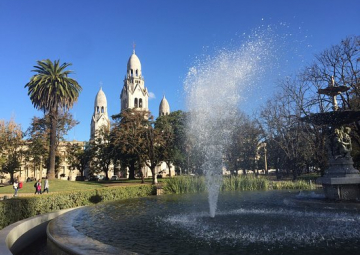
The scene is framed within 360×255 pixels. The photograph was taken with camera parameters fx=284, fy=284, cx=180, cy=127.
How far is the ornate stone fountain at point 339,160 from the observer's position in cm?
1260

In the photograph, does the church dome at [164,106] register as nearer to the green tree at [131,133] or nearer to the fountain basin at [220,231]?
the green tree at [131,133]

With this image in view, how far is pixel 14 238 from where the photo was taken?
7844mm

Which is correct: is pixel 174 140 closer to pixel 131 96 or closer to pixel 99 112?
pixel 131 96

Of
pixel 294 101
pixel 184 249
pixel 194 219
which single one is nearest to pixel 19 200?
pixel 194 219

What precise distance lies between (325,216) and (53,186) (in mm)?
30225

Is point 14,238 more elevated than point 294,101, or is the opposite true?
point 294,101

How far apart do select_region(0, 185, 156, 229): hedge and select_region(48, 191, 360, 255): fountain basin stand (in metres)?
2.55

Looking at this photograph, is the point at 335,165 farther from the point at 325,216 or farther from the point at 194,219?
the point at 194,219

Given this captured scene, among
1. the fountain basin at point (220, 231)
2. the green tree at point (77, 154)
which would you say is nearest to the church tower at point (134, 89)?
the green tree at point (77, 154)

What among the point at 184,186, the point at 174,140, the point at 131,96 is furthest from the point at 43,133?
the point at 131,96

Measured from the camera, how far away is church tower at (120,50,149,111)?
91081 mm

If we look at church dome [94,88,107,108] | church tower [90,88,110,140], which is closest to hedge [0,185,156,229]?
church tower [90,88,110,140]

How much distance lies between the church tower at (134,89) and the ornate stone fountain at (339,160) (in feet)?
255

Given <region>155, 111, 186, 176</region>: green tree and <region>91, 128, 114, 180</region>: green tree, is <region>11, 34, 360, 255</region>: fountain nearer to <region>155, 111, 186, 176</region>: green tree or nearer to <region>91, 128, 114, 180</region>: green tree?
<region>155, 111, 186, 176</region>: green tree
